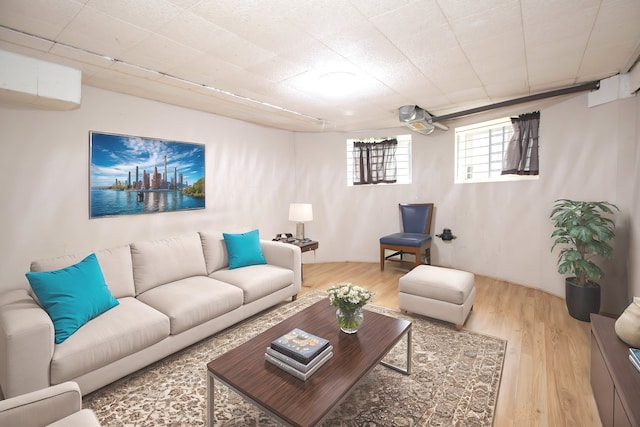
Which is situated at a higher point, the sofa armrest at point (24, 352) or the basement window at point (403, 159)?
the basement window at point (403, 159)

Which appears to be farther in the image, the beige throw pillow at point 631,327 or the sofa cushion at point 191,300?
the sofa cushion at point 191,300

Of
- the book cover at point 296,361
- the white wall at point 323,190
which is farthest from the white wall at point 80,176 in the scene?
the book cover at point 296,361

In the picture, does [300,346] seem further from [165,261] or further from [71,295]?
[165,261]

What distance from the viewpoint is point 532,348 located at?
2408 millimetres

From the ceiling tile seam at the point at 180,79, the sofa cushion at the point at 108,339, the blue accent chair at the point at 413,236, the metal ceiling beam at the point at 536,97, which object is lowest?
the sofa cushion at the point at 108,339

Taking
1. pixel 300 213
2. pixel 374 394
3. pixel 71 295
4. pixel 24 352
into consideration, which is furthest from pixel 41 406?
pixel 300 213

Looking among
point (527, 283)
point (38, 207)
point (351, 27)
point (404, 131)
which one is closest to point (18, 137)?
point (38, 207)

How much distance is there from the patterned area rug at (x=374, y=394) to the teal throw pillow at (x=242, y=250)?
0.99 metres

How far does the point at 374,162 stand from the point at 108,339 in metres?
4.33

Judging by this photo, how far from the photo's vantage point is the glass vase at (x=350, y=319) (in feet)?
6.34

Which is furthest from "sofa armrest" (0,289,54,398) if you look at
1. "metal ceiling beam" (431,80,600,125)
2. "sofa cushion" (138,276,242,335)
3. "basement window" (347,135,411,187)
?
"basement window" (347,135,411,187)

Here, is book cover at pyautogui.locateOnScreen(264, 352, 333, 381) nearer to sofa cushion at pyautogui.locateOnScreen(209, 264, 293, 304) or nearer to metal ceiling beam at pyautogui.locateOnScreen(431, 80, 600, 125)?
sofa cushion at pyautogui.locateOnScreen(209, 264, 293, 304)

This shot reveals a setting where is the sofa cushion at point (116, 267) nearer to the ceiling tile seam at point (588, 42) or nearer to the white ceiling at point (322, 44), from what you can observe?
the white ceiling at point (322, 44)

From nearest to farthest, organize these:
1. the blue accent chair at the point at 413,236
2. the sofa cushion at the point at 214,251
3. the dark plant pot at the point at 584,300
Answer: the dark plant pot at the point at 584,300 < the sofa cushion at the point at 214,251 < the blue accent chair at the point at 413,236
